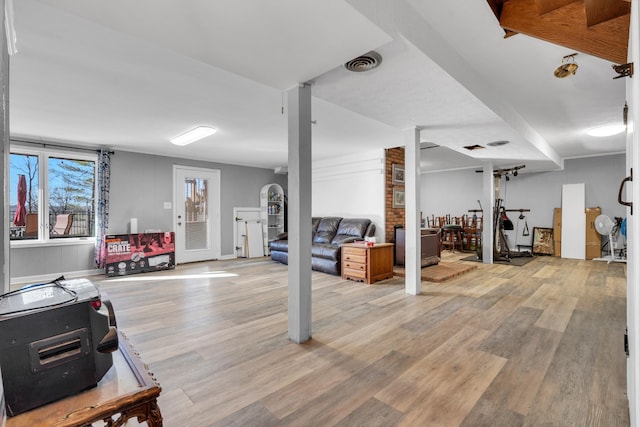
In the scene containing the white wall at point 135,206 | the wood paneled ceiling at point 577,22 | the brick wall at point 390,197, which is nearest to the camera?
the wood paneled ceiling at point 577,22

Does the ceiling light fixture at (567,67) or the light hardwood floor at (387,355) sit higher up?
the ceiling light fixture at (567,67)

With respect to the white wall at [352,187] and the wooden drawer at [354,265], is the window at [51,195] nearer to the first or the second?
the white wall at [352,187]

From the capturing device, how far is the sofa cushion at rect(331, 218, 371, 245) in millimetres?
5945

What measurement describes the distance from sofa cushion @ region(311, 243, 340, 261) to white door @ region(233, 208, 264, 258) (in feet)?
8.05

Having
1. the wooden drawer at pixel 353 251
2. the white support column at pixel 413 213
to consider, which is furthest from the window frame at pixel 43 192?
the white support column at pixel 413 213

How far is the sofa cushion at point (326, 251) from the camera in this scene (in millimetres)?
5340

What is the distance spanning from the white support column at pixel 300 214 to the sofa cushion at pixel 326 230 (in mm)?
3600

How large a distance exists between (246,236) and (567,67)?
6.71 metres

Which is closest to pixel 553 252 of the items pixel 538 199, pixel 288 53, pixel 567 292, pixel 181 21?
pixel 538 199

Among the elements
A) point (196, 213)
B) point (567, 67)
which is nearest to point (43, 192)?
point (196, 213)

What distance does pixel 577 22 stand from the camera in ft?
5.15

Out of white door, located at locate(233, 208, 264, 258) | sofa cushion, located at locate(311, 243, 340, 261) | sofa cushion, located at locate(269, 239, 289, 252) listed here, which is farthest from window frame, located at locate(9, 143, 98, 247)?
sofa cushion, located at locate(311, 243, 340, 261)

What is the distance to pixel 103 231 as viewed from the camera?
18.2 feet

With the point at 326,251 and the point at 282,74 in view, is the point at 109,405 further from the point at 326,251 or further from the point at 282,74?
the point at 326,251
